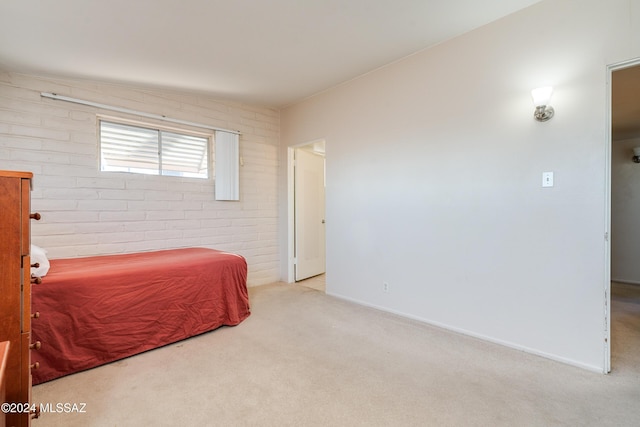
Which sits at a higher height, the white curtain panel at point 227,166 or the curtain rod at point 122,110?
the curtain rod at point 122,110

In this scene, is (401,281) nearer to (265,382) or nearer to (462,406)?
(462,406)

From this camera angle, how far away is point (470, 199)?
2502mm

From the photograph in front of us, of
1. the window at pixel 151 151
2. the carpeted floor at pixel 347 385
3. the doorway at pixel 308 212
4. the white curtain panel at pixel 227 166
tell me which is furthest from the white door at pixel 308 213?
the carpeted floor at pixel 347 385

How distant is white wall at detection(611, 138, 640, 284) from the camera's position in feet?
14.7

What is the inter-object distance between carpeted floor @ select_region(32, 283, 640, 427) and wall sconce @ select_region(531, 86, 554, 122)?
1747mm

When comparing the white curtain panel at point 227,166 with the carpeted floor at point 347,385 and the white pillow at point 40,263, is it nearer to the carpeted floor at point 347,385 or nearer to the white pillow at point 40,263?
the carpeted floor at point 347,385

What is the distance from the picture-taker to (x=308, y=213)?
457 cm

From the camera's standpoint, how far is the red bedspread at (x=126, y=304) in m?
1.93

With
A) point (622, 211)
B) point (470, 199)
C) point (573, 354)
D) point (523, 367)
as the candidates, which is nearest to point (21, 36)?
point (470, 199)

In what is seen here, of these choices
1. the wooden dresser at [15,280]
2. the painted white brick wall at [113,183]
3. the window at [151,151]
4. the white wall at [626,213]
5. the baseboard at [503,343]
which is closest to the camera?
the wooden dresser at [15,280]

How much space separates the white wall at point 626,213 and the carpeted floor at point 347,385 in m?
2.69

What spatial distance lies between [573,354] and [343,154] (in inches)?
107

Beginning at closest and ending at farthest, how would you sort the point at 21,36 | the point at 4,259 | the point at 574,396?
the point at 4,259 → the point at 574,396 → the point at 21,36

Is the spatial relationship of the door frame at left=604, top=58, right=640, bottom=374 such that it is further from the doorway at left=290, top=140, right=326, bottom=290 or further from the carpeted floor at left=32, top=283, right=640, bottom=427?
the doorway at left=290, top=140, right=326, bottom=290
